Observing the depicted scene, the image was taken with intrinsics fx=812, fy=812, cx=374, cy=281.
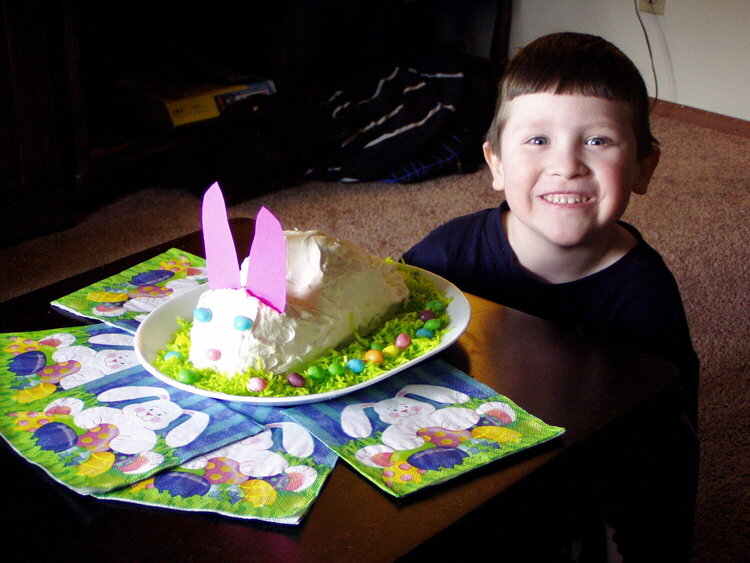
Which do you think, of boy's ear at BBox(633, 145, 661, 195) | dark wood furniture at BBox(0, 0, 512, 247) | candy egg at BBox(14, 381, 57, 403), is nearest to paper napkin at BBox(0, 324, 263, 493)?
candy egg at BBox(14, 381, 57, 403)

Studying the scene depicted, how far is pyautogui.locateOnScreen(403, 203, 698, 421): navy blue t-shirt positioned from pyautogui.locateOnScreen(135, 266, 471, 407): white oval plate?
21cm

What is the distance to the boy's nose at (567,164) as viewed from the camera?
3.03 feet

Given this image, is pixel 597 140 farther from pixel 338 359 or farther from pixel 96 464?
pixel 96 464

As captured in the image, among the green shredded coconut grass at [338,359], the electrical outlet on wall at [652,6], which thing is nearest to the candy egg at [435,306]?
the green shredded coconut grass at [338,359]

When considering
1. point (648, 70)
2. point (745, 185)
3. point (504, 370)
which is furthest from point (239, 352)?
point (648, 70)

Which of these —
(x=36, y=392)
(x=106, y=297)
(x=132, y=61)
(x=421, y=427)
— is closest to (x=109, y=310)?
(x=106, y=297)

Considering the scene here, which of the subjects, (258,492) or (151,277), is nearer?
(258,492)

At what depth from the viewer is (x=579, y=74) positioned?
93 cm

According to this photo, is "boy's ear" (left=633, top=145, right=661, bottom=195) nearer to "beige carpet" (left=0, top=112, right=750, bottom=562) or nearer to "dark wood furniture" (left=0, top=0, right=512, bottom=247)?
"beige carpet" (left=0, top=112, right=750, bottom=562)

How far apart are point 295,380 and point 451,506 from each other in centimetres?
19

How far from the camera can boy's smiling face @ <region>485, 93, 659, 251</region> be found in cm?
93

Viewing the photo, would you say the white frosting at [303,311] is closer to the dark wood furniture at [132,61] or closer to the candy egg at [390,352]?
the candy egg at [390,352]

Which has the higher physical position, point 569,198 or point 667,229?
point 569,198

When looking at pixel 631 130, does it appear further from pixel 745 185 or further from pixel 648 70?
pixel 648 70
